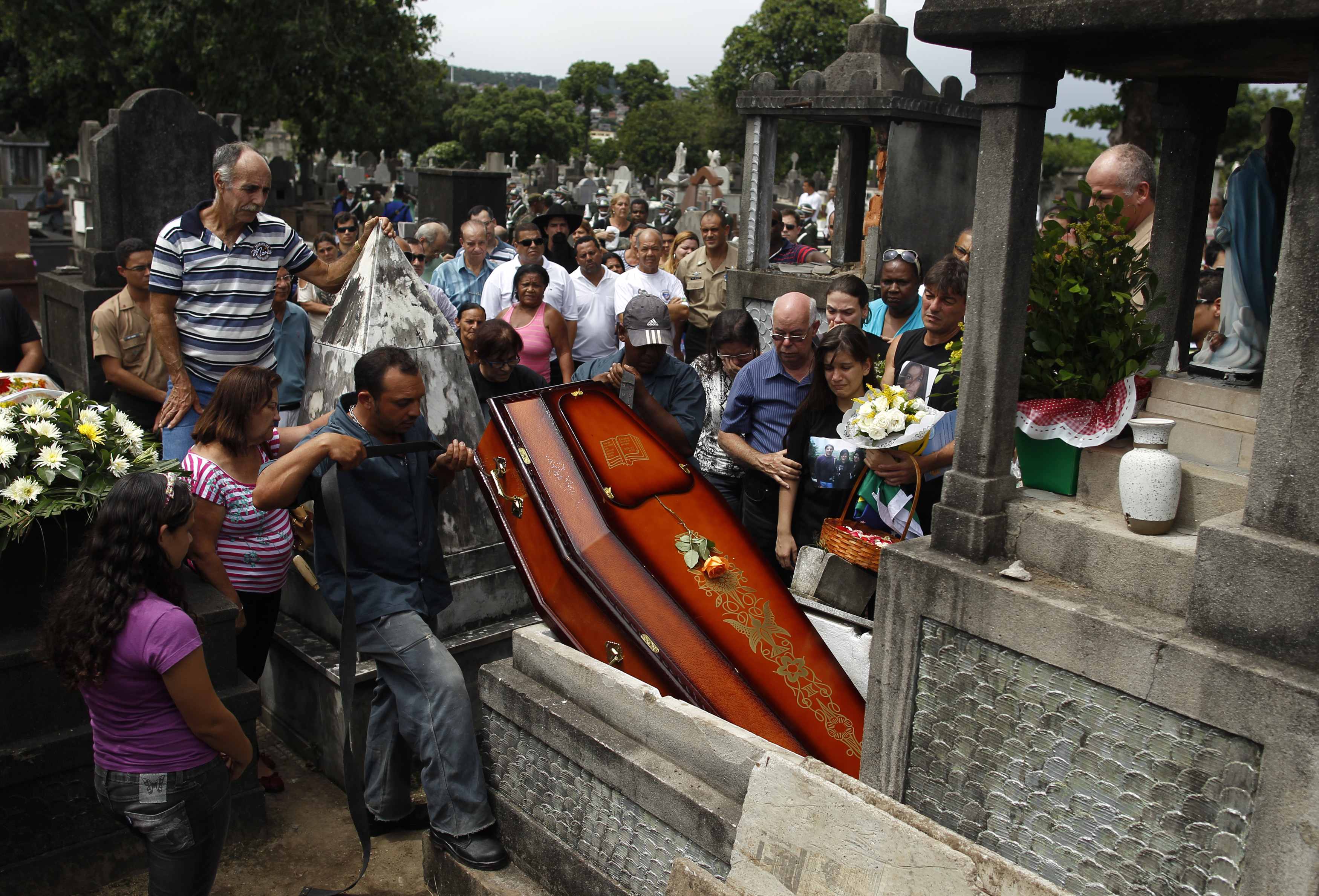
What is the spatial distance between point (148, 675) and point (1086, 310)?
8.99 ft

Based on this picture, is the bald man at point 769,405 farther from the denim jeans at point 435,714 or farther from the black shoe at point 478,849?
the black shoe at point 478,849

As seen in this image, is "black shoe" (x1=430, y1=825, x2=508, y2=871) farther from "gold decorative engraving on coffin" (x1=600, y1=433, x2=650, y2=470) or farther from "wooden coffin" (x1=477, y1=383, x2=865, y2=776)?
"gold decorative engraving on coffin" (x1=600, y1=433, x2=650, y2=470)

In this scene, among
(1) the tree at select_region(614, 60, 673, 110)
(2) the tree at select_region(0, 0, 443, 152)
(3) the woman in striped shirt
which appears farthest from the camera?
(1) the tree at select_region(614, 60, 673, 110)

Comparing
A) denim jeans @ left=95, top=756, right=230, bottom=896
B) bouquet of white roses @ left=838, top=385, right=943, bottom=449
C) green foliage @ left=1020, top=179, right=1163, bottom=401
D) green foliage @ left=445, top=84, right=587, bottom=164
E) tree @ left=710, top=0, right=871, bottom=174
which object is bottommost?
denim jeans @ left=95, top=756, right=230, bottom=896

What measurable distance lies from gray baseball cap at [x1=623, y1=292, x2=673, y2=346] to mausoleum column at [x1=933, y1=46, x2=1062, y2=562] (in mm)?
2217

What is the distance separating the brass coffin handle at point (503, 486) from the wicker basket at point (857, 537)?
1.15 meters

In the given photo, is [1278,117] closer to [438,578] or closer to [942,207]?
[438,578]

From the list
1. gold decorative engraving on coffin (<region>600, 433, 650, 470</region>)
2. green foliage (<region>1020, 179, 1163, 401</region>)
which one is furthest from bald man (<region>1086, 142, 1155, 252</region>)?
gold decorative engraving on coffin (<region>600, 433, 650, 470</region>)

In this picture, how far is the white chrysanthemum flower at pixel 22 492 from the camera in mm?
3660

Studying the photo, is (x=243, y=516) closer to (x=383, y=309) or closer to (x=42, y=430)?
(x=42, y=430)

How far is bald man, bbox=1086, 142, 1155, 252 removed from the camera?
334cm

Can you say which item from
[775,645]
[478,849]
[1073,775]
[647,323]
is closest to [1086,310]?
[1073,775]

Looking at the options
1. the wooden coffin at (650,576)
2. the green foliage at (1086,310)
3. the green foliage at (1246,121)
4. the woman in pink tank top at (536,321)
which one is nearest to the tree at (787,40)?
the green foliage at (1246,121)

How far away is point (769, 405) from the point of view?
489 centimetres
